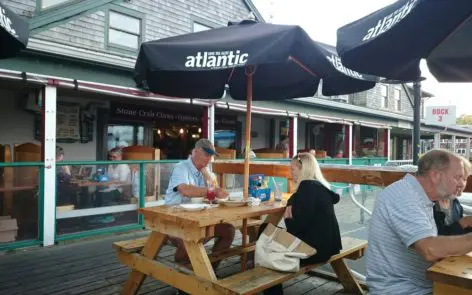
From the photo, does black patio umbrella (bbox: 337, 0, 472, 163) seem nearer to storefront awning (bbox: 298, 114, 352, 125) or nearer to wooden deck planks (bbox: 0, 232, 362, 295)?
wooden deck planks (bbox: 0, 232, 362, 295)

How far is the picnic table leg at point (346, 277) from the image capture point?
3.73 m

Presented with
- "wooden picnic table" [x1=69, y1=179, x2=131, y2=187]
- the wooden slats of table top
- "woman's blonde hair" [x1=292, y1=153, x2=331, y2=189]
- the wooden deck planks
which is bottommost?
the wooden deck planks

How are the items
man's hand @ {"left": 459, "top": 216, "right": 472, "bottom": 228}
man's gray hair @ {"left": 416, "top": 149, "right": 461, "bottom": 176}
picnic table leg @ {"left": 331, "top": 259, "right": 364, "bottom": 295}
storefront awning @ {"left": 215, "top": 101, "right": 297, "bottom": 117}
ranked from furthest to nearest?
storefront awning @ {"left": 215, "top": 101, "right": 297, "bottom": 117} → picnic table leg @ {"left": 331, "top": 259, "right": 364, "bottom": 295} → man's hand @ {"left": 459, "top": 216, "right": 472, "bottom": 228} → man's gray hair @ {"left": 416, "top": 149, "right": 461, "bottom": 176}

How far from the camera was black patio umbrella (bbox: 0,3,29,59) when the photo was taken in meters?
2.82

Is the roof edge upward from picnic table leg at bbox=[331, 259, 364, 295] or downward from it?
upward

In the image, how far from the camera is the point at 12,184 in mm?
5277

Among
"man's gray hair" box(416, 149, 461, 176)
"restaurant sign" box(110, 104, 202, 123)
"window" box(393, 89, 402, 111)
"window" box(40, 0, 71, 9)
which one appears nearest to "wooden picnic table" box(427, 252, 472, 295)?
"man's gray hair" box(416, 149, 461, 176)

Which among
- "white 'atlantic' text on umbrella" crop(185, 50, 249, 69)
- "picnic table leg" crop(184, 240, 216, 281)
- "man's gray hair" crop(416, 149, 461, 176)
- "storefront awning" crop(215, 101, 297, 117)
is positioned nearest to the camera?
"man's gray hair" crop(416, 149, 461, 176)

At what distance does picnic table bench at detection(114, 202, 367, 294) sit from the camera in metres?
2.74

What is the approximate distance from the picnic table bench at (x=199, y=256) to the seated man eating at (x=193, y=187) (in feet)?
0.80

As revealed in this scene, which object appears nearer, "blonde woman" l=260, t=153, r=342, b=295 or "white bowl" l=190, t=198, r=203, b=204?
"blonde woman" l=260, t=153, r=342, b=295

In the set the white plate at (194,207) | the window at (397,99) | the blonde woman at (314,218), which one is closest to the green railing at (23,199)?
the white plate at (194,207)

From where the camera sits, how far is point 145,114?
10.1m

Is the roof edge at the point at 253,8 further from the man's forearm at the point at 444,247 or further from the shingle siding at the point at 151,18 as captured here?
the man's forearm at the point at 444,247
